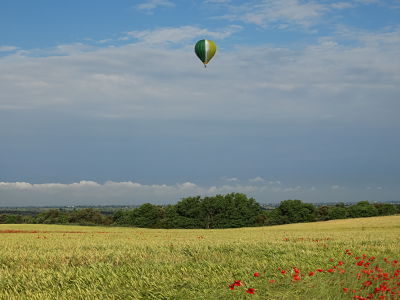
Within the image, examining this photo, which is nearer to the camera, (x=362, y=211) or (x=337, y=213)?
(x=337, y=213)

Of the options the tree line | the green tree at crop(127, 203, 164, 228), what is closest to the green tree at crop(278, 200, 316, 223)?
the tree line

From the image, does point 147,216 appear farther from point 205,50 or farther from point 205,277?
point 205,277

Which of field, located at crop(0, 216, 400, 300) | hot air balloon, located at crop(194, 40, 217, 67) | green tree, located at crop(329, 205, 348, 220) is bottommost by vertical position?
green tree, located at crop(329, 205, 348, 220)

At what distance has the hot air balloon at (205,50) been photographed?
Answer: 45531 mm

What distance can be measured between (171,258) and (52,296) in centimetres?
513

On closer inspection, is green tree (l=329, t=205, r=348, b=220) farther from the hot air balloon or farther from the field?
the field

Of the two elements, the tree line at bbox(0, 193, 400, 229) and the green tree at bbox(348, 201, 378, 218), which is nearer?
the tree line at bbox(0, 193, 400, 229)

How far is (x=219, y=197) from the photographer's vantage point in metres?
108

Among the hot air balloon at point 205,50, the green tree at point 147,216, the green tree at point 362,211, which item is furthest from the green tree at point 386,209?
the hot air balloon at point 205,50

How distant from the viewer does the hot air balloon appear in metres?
45.5

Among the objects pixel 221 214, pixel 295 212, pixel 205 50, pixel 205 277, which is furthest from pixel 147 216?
pixel 205 277

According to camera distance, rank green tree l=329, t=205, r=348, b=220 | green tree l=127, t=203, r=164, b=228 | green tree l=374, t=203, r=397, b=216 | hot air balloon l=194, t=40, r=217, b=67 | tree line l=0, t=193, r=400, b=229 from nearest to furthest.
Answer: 1. hot air balloon l=194, t=40, r=217, b=67
2. tree line l=0, t=193, r=400, b=229
3. green tree l=127, t=203, r=164, b=228
4. green tree l=329, t=205, r=348, b=220
5. green tree l=374, t=203, r=397, b=216

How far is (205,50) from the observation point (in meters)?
45.5

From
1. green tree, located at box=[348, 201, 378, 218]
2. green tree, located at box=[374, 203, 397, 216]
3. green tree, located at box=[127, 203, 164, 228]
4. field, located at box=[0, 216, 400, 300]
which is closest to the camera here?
field, located at box=[0, 216, 400, 300]
